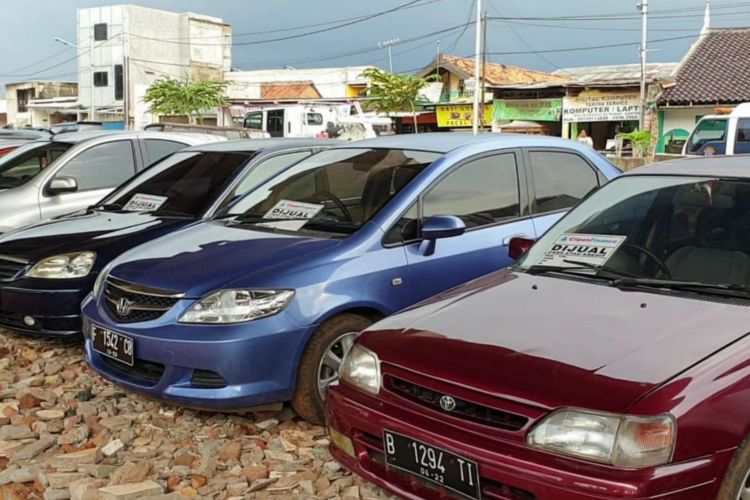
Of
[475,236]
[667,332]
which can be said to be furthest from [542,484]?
[475,236]

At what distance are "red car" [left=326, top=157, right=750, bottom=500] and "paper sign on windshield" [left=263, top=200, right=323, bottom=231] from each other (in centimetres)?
149

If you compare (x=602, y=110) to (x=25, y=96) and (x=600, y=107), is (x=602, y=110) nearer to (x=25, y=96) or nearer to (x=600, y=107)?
Answer: (x=600, y=107)

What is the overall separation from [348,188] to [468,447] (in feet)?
8.66

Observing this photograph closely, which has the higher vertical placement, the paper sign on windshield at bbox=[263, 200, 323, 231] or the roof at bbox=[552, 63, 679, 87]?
the roof at bbox=[552, 63, 679, 87]

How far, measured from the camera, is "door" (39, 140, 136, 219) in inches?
280

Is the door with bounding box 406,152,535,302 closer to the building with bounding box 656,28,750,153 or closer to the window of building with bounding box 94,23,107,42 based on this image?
the building with bounding box 656,28,750,153

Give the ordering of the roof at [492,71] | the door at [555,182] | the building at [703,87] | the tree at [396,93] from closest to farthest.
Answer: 1. the door at [555,182]
2. the building at [703,87]
3. the tree at [396,93]
4. the roof at [492,71]

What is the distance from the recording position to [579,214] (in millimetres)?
3855

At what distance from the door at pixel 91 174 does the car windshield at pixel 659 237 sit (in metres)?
5.07

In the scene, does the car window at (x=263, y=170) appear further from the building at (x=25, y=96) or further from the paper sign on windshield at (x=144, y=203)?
the building at (x=25, y=96)

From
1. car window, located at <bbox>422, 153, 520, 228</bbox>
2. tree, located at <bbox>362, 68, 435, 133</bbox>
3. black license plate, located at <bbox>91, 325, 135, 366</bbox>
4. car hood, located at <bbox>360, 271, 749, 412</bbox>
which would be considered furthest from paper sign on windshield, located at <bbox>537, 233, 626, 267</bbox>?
tree, located at <bbox>362, 68, 435, 133</bbox>

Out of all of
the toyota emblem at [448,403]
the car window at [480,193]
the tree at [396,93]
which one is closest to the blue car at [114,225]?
the car window at [480,193]

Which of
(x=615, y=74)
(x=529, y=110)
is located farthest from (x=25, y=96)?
(x=615, y=74)

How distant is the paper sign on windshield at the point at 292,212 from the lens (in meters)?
4.61
